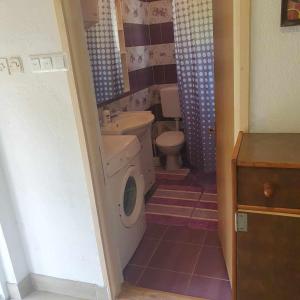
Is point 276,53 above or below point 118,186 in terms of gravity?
above

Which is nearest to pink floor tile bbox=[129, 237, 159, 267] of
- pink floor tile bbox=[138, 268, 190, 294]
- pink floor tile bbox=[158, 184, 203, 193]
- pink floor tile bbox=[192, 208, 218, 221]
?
pink floor tile bbox=[138, 268, 190, 294]

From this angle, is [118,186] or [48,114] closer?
[48,114]

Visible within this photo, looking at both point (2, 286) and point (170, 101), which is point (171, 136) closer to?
point (170, 101)

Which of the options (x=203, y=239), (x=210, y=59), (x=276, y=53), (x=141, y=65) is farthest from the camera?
(x=141, y=65)

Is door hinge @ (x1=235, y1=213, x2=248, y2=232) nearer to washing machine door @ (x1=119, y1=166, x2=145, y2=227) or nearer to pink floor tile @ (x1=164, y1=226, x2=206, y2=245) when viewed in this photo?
washing machine door @ (x1=119, y1=166, x2=145, y2=227)

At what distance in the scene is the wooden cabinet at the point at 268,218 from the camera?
0.97m

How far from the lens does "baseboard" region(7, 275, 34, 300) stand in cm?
187

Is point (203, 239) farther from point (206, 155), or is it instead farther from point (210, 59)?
point (210, 59)

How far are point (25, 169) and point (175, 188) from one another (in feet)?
5.82

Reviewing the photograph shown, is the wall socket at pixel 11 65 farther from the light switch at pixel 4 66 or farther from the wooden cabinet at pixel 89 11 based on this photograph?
the wooden cabinet at pixel 89 11

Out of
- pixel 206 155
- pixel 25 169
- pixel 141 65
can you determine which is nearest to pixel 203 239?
pixel 206 155

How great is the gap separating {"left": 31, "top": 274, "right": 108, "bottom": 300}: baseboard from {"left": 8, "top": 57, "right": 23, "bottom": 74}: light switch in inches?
49.7

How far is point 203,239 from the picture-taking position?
Answer: 2.30 m

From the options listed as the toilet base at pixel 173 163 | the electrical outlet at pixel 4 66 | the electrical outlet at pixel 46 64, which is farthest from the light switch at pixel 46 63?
the toilet base at pixel 173 163
